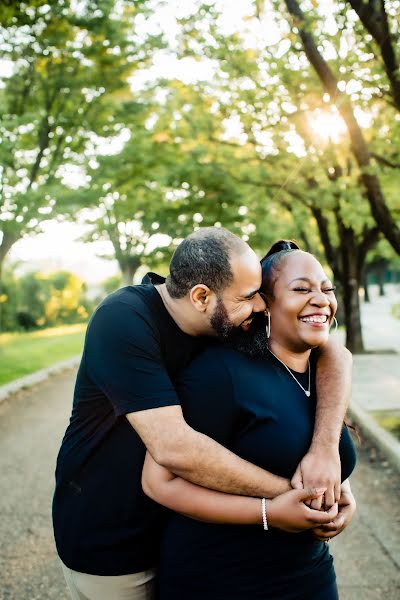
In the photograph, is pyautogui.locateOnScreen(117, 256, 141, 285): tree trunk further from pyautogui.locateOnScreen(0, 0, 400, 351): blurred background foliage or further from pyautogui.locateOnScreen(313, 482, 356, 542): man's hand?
pyautogui.locateOnScreen(313, 482, 356, 542): man's hand

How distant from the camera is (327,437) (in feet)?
6.52

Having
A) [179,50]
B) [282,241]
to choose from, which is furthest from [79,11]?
[282,241]

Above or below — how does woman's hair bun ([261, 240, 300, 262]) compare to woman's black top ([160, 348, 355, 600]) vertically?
above

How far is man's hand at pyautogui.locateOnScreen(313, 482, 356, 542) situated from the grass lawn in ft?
34.5

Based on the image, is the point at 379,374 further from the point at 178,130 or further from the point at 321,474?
the point at 321,474

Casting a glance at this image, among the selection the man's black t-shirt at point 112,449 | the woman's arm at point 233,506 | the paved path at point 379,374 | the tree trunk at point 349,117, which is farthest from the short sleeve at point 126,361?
the paved path at point 379,374

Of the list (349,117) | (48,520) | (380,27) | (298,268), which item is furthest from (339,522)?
(349,117)

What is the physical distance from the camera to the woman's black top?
6.30 ft

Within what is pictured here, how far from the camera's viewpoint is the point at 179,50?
11.1m

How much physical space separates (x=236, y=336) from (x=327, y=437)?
466 millimetres

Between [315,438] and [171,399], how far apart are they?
50 cm

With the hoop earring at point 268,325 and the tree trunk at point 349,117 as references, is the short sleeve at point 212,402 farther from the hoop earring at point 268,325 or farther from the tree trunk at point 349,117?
the tree trunk at point 349,117

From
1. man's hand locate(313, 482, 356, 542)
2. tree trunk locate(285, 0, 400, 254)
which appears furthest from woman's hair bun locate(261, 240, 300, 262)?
tree trunk locate(285, 0, 400, 254)

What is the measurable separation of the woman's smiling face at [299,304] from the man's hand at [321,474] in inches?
16.5
